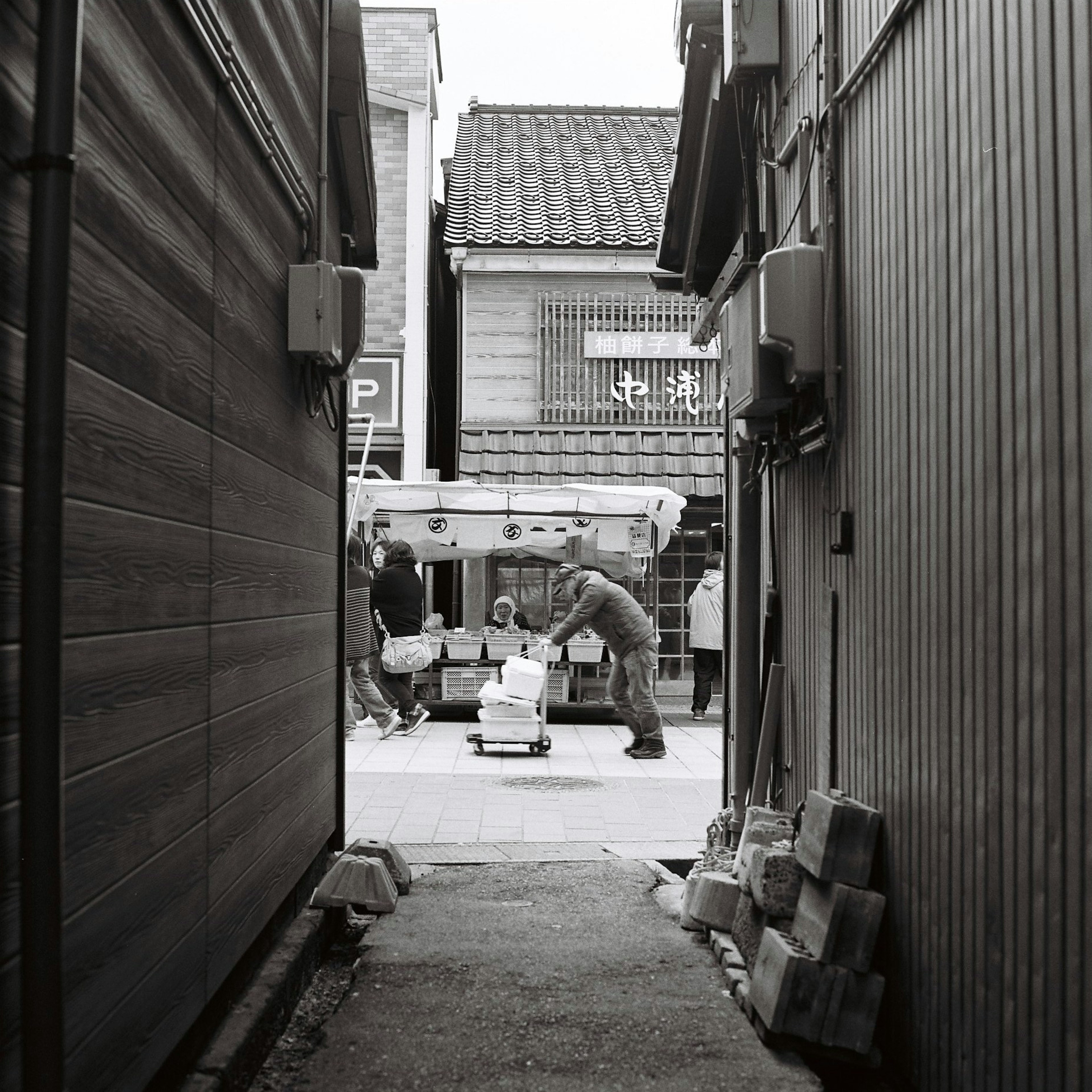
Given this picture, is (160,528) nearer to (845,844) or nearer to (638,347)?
(845,844)

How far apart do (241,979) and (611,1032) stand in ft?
4.87

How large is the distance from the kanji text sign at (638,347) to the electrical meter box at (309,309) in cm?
1348

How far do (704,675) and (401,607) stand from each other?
4510 millimetres

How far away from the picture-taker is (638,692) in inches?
481

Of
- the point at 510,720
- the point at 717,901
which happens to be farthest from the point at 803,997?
the point at 510,720

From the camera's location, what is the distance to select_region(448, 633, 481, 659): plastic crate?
50.5ft

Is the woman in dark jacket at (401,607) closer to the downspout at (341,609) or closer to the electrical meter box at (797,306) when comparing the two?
the downspout at (341,609)

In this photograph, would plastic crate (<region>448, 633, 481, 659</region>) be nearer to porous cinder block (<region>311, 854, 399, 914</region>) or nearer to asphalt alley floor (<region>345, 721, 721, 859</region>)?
asphalt alley floor (<region>345, 721, 721, 859</region>)

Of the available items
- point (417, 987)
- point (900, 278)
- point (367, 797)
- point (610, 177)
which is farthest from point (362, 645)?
point (610, 177)

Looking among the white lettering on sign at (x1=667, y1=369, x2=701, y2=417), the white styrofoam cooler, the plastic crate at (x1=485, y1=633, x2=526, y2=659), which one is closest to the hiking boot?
the plastic crate at (x1=485, y1=633, x2=526, y2=659)

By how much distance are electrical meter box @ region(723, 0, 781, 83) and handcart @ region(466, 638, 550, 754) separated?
23.7ft

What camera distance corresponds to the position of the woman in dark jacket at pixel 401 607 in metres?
14.1

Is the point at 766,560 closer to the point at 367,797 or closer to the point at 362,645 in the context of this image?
the point at 367,797

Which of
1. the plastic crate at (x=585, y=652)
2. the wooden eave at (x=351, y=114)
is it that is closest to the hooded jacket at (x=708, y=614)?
the plastic crate at (x=585, y=652)
